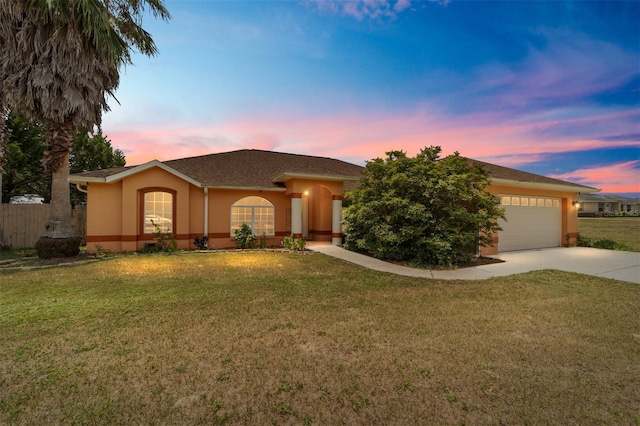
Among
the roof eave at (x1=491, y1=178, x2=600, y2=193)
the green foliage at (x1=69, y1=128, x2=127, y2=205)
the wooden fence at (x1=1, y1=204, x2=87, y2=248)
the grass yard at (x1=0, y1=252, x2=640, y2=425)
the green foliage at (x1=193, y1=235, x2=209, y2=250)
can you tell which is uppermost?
the green foliage at (x1=69, y1=128, x2=127, y2=205)

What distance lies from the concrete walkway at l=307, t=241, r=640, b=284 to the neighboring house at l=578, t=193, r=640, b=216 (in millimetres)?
48584

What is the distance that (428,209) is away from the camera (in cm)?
1019

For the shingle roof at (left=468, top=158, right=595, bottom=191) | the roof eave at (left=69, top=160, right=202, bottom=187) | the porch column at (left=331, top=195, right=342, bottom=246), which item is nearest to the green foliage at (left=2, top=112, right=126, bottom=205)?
the roof eave at (left=69, top=160, right=202, bottom=187)

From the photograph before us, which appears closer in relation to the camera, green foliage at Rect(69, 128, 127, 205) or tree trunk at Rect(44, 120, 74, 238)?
tree trunk at Rect(44, 120, 74, 238)

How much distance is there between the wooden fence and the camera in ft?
43.3

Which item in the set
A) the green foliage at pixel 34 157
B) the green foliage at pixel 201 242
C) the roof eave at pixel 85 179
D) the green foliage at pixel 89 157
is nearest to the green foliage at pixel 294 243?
the green foliage at pixel 201 242

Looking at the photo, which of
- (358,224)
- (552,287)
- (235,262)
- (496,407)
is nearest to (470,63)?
(358,224)

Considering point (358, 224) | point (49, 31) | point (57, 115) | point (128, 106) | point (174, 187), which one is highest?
point (49, 31)

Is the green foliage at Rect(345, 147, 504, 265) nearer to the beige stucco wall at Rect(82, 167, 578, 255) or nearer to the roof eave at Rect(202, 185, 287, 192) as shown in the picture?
Result: the beige stucco wall at Rect(82, 167, 578, 255)

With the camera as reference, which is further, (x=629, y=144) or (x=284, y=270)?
(x=629, y=144)

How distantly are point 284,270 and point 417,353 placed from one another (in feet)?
18.5

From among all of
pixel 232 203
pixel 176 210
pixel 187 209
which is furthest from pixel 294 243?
pixel 176 210

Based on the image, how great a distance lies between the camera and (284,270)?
28.9ft

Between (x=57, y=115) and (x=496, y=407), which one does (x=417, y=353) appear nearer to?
(x=496, y=407)
